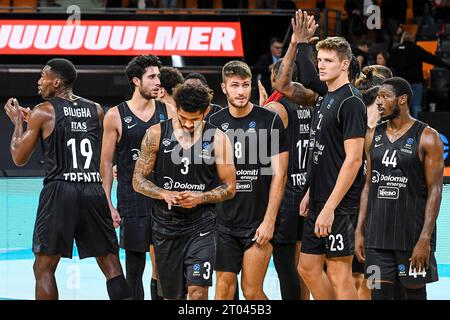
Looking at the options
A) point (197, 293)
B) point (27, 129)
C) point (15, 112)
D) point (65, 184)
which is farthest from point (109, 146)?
point (197, 293)

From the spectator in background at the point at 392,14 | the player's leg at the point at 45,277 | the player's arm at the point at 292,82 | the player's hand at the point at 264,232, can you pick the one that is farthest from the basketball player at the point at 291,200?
the spectator in background at the point at 392,14

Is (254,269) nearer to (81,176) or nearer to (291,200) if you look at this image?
(291,200)

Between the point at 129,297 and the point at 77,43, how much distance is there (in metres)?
8.45

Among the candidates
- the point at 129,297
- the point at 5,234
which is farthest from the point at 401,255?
the point at 5,234

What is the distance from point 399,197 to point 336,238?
52cm

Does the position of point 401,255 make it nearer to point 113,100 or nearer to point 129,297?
point 129,297

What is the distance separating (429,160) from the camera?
6.72 m

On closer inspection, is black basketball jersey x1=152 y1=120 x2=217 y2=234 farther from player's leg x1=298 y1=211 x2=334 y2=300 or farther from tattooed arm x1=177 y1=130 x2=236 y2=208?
player's leg x1=298 y1=211 x2=334 y2=300

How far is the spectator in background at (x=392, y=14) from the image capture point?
706 inches

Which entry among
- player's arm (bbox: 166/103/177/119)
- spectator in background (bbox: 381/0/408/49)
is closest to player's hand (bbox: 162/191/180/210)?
player's arm (bbox: 166/103/177/119)

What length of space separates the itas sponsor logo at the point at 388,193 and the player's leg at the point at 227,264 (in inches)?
42.7

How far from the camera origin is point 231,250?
7.11m

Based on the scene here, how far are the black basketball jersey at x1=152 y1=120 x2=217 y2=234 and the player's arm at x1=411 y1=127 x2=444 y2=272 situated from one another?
4.71 feet

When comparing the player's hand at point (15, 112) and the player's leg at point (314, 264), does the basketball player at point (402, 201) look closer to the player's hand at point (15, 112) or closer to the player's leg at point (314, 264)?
the player's leg at point (314, 264)
